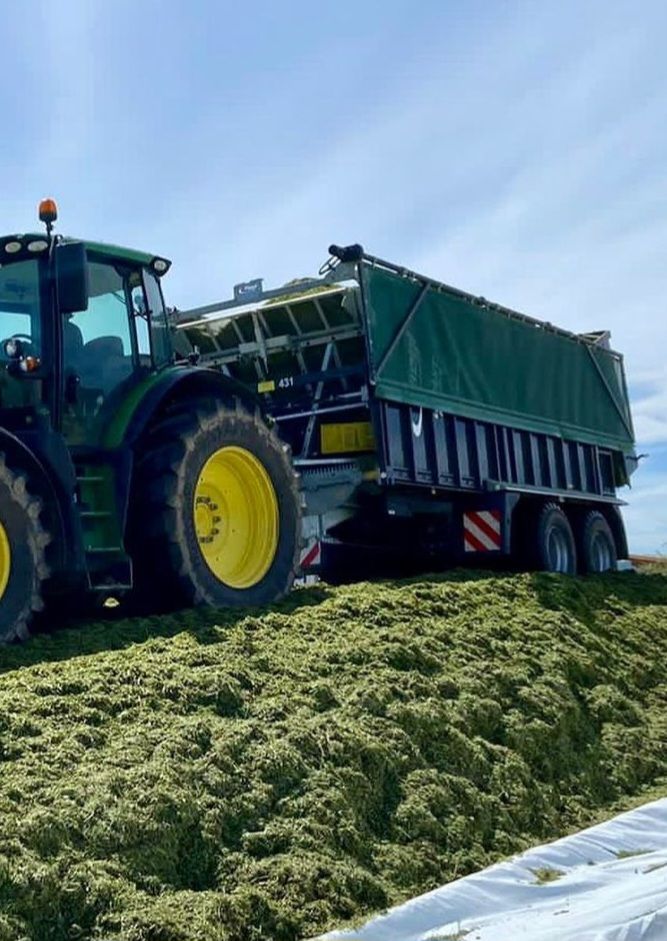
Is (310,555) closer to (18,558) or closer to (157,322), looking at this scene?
(157,322)

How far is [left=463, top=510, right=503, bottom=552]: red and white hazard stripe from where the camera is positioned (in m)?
11.0

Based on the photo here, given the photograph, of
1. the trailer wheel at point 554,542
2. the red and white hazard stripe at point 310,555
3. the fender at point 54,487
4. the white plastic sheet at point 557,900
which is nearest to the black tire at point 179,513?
the fender at point 54,487

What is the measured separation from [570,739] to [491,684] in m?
0.46

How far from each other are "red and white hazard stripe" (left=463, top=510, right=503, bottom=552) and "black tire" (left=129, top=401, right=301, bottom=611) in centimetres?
397

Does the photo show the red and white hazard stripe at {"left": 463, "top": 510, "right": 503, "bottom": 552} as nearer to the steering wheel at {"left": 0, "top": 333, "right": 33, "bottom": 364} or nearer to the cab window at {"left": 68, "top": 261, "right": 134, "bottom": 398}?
the cab window at {"left": 68, "top": 261, "right": 134, "bottom": 398}

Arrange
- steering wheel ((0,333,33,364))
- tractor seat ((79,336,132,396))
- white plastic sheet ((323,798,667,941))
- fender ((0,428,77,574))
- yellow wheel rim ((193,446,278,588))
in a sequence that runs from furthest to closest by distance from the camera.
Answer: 1. yellow wheel rim ((193,446,278,588))
2. tractor seat ((79,336,132,396))
3. steering wheel ((0,333,33,364))
4. fender ((0,428,77,574))
5. white plastic sheet ((323,798,667,941))

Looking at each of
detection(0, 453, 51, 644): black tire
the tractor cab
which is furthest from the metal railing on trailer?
detection(0, 453, 51, 644): black tire

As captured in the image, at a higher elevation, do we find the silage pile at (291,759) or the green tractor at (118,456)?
the green tractor at (118,456)

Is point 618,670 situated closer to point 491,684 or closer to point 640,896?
point 491,684

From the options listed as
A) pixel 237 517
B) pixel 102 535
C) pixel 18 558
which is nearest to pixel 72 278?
pixel 102 535

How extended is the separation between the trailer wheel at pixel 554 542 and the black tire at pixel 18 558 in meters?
6.60

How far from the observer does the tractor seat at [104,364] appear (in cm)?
683

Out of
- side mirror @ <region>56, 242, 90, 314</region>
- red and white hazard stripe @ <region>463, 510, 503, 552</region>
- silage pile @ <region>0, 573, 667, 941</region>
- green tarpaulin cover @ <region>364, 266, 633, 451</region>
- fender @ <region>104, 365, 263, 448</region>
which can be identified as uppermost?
green tarpaulin cover @ <region>364, 266, 633, 451</region>

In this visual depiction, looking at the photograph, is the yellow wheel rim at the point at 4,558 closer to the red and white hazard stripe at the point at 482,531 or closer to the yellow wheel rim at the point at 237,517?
the yellow wheel rim at the point at 237,517
